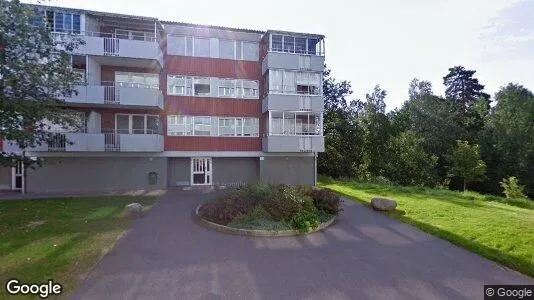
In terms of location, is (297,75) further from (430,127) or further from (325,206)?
(430,127)

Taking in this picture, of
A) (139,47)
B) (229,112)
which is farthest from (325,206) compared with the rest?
(139,47)

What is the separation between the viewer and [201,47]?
22547 mm

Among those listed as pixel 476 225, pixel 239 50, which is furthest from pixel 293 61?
pixel 476 225

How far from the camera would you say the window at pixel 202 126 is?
73.0ft

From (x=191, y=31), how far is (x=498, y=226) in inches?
804

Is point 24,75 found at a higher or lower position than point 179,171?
higher

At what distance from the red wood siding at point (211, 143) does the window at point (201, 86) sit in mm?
3110

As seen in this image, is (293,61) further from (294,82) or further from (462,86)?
(462,86)

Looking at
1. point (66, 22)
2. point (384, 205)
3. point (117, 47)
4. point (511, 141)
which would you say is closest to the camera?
point (384, 205)

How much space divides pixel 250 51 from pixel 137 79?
8.14m

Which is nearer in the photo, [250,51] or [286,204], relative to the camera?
[286,204]

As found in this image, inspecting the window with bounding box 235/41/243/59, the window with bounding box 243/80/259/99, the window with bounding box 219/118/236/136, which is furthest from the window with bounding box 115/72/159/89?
the window with bounding box 243/80/259/99

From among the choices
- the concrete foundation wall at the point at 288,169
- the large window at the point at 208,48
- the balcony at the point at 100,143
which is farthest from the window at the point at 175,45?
the concrete foundation wall at the point at 288,169

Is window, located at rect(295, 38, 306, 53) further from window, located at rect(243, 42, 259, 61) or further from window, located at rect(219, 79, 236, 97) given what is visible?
window, located at rect(219, 79, 236, 97)
